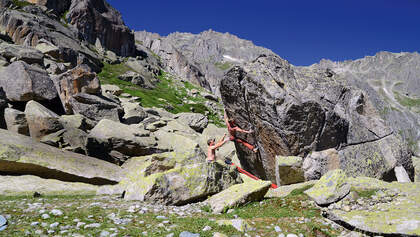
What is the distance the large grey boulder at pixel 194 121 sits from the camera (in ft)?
188

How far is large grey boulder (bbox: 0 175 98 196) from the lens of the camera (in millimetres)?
14547

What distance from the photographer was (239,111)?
63.8 ft

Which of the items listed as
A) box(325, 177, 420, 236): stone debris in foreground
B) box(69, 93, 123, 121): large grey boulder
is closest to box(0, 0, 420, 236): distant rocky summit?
box(325, 177, 420, 236): stone debris in foreground

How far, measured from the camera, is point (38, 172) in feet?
56.1

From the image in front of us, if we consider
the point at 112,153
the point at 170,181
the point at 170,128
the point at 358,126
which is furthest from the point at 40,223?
the point at 170,128

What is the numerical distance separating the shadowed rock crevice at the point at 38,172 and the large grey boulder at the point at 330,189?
15.1m

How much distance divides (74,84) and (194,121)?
28.5 m

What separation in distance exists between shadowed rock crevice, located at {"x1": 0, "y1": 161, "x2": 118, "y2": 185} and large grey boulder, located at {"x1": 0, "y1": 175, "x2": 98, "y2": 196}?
46 cm

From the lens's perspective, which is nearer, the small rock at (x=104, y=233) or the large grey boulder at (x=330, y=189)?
the small rock at (x=104, y=233)

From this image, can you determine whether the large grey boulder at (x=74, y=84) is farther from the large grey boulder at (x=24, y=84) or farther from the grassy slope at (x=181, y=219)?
the grassy slope at (x=181, y=219)

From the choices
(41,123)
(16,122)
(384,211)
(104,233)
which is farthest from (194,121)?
(104,233)

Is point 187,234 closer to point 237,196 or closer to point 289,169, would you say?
point 237,196

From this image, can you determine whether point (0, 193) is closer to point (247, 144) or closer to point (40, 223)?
point (40, 223)

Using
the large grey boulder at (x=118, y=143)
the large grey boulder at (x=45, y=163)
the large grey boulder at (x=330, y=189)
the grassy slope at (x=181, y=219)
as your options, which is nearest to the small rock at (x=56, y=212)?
the grassy slope at (x=181, y=219)
